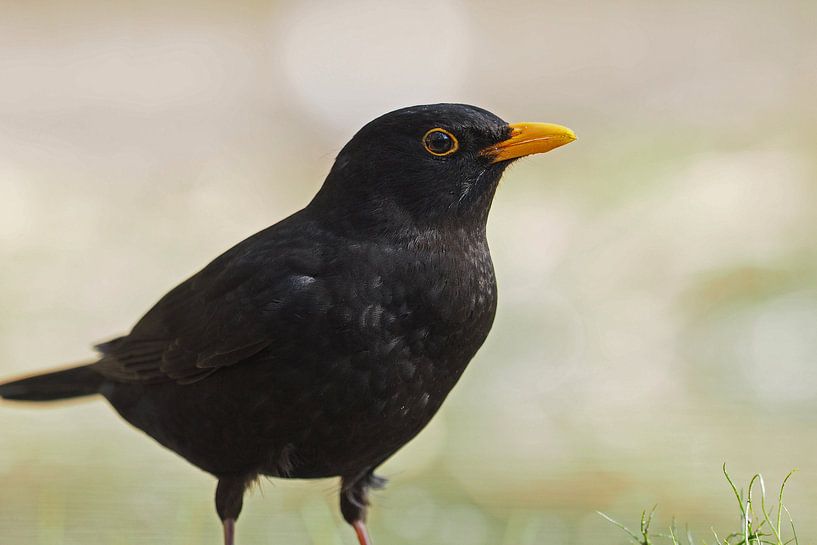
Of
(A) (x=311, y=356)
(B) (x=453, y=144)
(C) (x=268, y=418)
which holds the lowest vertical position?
(C) (x=268, y=418)

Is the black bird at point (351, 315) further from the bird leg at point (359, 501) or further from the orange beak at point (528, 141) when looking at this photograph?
the bird leg at point (359, 501)

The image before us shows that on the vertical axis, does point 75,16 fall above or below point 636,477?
above

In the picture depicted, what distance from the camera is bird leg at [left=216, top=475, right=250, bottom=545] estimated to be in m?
3.72

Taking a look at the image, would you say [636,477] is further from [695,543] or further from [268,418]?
[268,418]

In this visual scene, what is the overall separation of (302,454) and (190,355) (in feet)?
1.61

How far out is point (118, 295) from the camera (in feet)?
23.4

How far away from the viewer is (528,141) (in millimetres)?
3557

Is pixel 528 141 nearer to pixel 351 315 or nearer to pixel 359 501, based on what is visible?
pixel 351 315

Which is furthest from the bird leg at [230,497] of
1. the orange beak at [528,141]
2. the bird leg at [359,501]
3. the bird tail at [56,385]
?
the orange beak at [528,141]

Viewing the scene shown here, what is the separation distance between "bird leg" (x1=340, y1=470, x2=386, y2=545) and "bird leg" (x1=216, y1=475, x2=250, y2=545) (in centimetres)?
41

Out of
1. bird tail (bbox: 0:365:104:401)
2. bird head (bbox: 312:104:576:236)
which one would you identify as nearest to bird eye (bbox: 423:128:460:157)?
bird head (bbox: 312:104:576:236)

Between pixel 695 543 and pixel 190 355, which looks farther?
pixel 695 543

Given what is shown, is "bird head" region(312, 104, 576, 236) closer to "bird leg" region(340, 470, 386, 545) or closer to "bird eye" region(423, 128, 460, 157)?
"bird eye" region(423, 128, 460, 157)

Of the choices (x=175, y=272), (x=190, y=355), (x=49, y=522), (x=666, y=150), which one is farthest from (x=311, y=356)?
(x=666, y=150)
